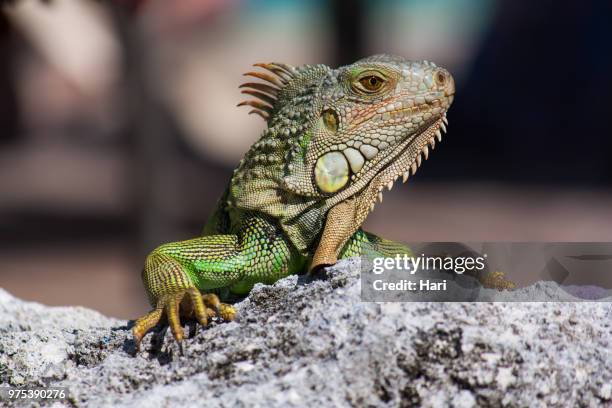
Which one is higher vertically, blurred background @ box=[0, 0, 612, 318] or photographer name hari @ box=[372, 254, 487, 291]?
blurred background @ box=[0, 0, 612, 318]

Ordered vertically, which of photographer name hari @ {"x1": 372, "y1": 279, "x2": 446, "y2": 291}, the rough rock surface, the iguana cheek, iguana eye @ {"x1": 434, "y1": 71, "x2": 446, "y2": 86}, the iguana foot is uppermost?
iguana eye @ {"x1": 434, "y1": 71, "x2": 446, "y2": 86}

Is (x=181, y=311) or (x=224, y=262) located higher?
(x=224, y=262)

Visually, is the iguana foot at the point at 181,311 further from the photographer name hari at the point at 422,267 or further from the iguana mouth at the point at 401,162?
the iguana mouth at the point at 401,162

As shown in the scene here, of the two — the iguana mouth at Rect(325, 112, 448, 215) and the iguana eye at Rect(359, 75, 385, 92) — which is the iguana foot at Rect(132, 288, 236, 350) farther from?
the iguana eye at Rect(359, 75, 385, 92)

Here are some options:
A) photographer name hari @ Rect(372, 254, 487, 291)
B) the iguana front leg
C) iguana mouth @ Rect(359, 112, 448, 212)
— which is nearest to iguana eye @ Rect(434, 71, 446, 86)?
iguana mouth @ Rect(359, 112, 448, 212)

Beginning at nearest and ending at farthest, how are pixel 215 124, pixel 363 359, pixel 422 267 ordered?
pixel 363 359, pixel 422 267, pixel 215 124

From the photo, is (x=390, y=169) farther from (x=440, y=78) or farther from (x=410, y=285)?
(x=410, y=285)

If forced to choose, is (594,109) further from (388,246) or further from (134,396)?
(134,396)

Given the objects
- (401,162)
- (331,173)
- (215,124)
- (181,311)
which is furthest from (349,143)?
(215,124)
